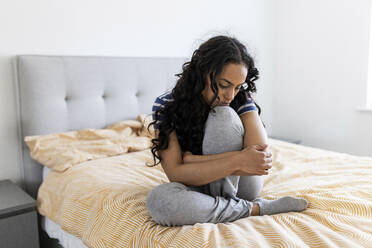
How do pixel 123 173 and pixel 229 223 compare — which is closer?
pixel 229 223

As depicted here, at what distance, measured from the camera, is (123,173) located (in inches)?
60.6

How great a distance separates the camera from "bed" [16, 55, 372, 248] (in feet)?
3.23

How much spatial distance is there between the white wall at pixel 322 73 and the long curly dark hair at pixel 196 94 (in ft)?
5.45

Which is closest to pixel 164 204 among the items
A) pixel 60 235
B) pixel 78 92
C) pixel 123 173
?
pixel 123 173

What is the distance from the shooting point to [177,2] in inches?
95.9

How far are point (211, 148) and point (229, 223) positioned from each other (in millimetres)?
248

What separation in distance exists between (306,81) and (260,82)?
14.8 inches

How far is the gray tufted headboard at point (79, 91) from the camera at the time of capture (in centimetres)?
180

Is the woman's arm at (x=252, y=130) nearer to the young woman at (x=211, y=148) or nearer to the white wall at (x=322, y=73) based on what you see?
the young woman at (x=211, y=148)

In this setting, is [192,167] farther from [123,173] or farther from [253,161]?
[123,173]

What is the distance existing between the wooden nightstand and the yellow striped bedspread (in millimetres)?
70

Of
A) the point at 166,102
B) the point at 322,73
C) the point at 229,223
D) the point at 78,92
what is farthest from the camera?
the point at 322,73

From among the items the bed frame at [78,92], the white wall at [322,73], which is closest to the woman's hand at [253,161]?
the bed frame at [78,92]

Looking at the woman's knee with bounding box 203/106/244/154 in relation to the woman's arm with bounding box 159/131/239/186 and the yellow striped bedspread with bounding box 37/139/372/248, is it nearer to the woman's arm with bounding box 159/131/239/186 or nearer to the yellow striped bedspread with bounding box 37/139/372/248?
the woman's arm with bounding box 159/131/239/186
